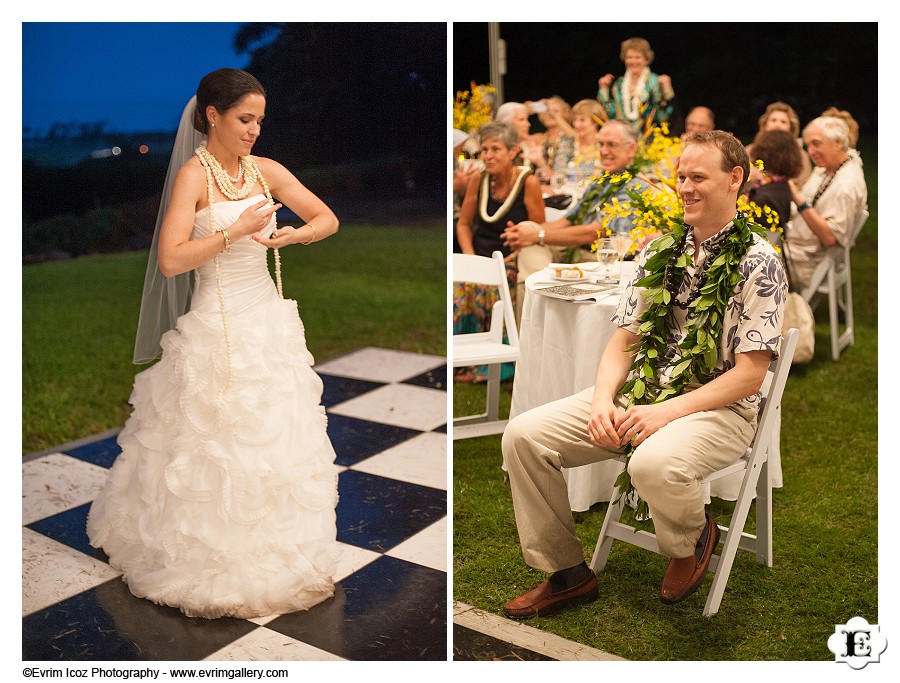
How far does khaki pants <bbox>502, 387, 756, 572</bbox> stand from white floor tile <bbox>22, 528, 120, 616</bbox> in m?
1.37

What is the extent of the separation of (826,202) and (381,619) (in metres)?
3.80

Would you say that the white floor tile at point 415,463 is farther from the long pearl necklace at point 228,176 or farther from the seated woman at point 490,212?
the long pearl necklace at point 228,176

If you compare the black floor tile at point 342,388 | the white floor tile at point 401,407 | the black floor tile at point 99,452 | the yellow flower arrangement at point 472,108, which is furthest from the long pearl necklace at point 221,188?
the yellow flower arrangement at point 472,108

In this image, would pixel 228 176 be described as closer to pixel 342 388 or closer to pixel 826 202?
pixel 342 388

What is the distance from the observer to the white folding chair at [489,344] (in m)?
3.67

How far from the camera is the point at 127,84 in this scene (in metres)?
3.67

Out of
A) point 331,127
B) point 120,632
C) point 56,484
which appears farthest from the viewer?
point 56,484

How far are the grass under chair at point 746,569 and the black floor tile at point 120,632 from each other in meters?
0.75

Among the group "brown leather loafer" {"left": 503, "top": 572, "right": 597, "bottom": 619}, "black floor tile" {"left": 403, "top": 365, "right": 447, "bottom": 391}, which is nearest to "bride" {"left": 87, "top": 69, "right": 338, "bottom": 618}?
"brown leather loafer" {"left": 503, "top": 572, "right": 597, "bottom": 619}

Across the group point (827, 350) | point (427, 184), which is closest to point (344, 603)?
point (427, 184)

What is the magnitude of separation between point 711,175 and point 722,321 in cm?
40

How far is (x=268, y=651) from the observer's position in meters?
2.41

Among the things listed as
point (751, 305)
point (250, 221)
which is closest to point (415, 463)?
point (250, 221)

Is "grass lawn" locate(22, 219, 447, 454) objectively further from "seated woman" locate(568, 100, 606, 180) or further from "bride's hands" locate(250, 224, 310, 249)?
"bride's hands" locate(250, 224, 310, 249)
